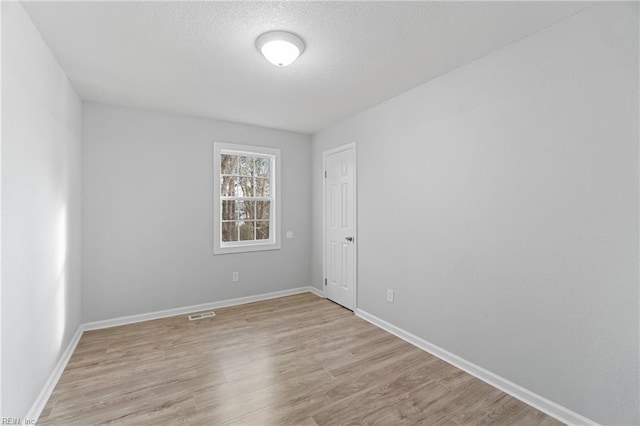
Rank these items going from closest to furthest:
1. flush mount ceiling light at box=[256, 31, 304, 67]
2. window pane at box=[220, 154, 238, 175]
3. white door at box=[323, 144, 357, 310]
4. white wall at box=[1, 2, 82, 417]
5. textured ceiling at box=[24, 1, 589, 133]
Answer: white wall at box=[1, 2, 82, 417], textured ceiling at box=[24, 1, 589, 133], flush mount ceiling light at box=[256, 31, 304, 67], white door at box=[323, 144, 357, 310], window pane at box=[220, 154, 238, 175]

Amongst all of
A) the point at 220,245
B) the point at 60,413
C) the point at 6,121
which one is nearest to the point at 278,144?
the point at 220,245

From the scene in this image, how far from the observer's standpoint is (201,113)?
361cm

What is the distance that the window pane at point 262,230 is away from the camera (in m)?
4.34

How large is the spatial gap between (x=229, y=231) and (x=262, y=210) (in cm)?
58

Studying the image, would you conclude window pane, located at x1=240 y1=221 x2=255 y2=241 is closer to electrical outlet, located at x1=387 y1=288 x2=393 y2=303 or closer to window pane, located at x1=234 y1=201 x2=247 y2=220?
window pane, located at x1=234 y1=201 x2=247 y2=220

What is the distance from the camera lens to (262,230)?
4.38 m

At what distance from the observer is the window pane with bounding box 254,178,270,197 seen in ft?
14.2

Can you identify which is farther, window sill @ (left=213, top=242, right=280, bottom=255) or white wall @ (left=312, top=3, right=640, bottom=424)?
window sill @ (left=213, top=242, right=280, bottom=255)

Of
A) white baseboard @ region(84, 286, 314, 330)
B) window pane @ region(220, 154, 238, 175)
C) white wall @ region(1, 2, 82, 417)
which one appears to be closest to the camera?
white wall @ region(1, 2, 82, 417)

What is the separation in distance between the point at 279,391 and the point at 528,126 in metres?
2.59

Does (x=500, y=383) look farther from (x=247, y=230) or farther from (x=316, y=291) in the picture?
(x=247, y=230)

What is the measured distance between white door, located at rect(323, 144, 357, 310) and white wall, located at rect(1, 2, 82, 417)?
290 cm

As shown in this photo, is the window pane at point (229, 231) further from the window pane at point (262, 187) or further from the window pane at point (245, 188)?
the window pane at point (262, 187)

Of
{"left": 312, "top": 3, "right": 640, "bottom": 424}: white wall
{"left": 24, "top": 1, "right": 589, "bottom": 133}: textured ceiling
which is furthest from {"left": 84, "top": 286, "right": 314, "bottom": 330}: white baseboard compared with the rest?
{"left": 24, "top": 1, "right": 589, "bottom": 133}: textured ceiling
